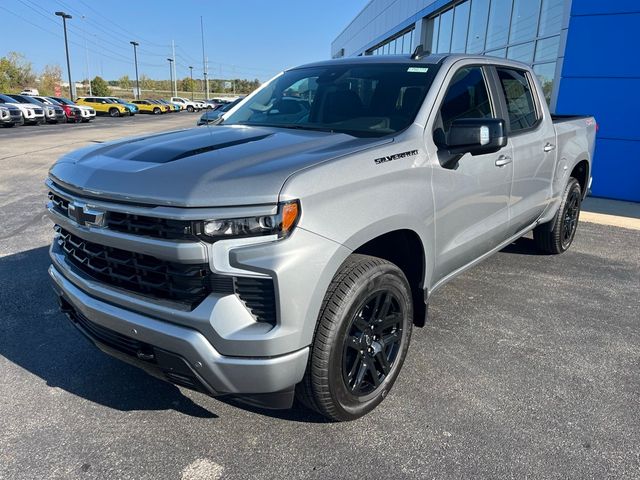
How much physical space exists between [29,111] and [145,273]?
30.8 metres

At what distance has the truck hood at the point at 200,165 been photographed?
2014 millimetres

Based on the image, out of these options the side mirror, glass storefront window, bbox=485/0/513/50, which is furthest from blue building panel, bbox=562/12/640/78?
the side mirror

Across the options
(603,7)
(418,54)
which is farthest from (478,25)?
(418,54)

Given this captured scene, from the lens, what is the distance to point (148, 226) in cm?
207

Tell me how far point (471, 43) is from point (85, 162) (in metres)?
15.2

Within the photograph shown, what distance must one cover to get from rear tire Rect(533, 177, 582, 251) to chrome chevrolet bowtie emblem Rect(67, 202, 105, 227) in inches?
175

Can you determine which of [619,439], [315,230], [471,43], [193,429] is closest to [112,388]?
[193,429]

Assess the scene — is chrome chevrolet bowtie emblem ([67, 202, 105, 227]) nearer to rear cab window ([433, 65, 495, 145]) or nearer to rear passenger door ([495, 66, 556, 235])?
rear cab window ([433, 65, 495, 145])

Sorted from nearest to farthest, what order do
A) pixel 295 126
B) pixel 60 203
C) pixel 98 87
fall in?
pixel 60 203
pixel 295 126
pixel 98 87

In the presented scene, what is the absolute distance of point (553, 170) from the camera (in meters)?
4.58

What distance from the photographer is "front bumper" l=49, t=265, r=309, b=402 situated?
2.04m

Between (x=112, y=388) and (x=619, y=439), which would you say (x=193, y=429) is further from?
(x=619, y=439)

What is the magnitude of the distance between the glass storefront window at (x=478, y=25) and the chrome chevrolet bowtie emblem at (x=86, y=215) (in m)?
14.6

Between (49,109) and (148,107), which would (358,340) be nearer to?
(49,109)
